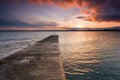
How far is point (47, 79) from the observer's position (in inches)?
257

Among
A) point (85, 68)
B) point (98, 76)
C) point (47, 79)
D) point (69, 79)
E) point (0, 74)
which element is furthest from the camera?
point (85, 68)

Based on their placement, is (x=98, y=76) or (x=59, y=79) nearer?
(x=59, y=79)

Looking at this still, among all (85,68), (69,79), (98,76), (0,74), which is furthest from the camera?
(85,68)

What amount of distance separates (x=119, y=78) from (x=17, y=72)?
6.63 m

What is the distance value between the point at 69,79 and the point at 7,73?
4.08 m

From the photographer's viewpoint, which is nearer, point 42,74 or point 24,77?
point 24,77

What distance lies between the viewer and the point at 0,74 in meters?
7.11

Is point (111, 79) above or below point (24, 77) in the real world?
below

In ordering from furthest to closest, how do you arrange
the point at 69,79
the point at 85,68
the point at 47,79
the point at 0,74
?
the point at 85,68, the point at 69,79, the point at 0,74, the point at 47,79

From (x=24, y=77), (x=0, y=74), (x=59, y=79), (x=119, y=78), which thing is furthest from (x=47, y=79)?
(x=119, y=78)

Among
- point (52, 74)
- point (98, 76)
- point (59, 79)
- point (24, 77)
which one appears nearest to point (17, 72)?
point (24, 77)

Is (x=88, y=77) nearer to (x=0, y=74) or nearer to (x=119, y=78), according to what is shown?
(x=119, y=78)

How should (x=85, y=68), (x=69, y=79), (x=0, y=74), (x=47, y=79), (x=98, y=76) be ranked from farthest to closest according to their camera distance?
(x=85, y=68) → (x=98, y=76) → (x=69, y=79) → (x=0, y=74) → (x=47, y=79)

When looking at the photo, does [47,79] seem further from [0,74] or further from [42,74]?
[0,74]
